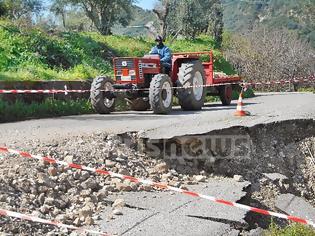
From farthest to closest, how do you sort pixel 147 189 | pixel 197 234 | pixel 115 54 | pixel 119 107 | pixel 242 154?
pixel 115 54, pixel 119 107, pixel 242 154, pixel 147 189, pixel 197 234

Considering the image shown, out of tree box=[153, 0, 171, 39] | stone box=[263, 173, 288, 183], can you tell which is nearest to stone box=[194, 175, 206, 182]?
stone box=[263, 173, 288, 183]

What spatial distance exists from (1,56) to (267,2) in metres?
134

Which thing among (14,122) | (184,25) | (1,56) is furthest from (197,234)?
(184,25)

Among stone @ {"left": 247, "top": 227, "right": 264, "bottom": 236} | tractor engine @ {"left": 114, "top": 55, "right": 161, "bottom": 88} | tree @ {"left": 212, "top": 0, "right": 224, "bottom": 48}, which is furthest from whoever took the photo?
tree @ {"left": 212, "top": 0, "right": 224, "bottom": 48}

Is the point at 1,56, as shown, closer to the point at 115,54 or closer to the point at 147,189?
the point at 115,54

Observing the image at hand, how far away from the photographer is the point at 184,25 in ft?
133

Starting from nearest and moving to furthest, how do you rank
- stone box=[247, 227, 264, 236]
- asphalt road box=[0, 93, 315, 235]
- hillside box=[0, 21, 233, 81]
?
asphalt road box=[0, 93, 315, 235] < stone box=[247, 227, 264, 236] < hillside box=[0, 21, 233, 81]

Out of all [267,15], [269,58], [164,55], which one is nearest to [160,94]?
[164,55]

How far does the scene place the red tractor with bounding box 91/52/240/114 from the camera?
1252cm

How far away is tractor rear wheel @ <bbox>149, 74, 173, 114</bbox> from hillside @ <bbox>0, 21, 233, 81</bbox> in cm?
342

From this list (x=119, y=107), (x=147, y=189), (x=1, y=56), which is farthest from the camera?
(x=1, y=56)

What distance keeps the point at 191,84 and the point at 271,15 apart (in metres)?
118

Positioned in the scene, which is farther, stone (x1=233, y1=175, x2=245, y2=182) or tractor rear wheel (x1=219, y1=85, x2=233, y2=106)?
tractor rear wheel (x1=219, y1=85, x2=233, y2=106)

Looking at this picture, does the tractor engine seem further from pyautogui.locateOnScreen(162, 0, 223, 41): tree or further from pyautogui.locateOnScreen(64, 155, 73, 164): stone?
pyautogui.locateOnScreen(162, 0, 223, 41): tree
